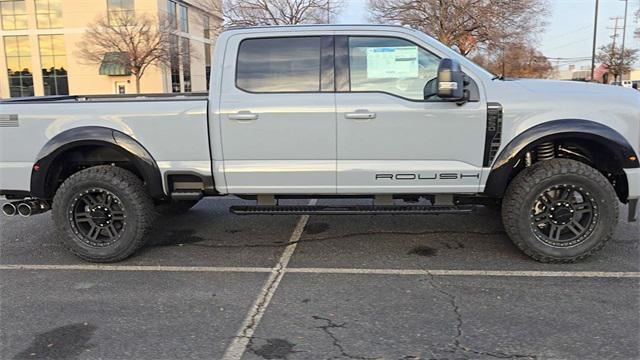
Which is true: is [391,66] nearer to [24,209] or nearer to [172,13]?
[24,209]

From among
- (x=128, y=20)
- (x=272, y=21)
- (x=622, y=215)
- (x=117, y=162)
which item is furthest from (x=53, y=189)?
(x=128, y=20)

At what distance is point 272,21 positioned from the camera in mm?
34219

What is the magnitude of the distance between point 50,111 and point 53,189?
762 mm

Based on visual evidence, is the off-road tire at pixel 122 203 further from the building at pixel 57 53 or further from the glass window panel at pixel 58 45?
the glass window panel at pixel 58 45

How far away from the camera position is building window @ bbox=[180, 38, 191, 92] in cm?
4431

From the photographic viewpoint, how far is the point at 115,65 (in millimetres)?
40969

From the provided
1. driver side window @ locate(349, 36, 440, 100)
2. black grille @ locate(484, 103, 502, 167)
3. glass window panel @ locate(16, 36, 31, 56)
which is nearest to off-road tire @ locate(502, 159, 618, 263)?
black grille @ locate(484, 103, 502, 167)

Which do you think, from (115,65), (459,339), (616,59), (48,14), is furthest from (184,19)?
(459,339)

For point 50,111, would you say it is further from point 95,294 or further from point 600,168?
point 600,168

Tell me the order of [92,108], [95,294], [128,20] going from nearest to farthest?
[95,294] → [92,108] → [128,20]

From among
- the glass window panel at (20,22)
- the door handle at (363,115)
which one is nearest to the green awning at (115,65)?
the glass window panel at (20,22)

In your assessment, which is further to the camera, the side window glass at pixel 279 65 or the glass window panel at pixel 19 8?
the glass window panel at pixel 19 8

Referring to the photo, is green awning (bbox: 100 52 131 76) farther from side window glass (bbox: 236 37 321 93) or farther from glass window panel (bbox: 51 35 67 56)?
side window glass (bbox: 236 37 321 93)

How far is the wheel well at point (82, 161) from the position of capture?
15.9ft
